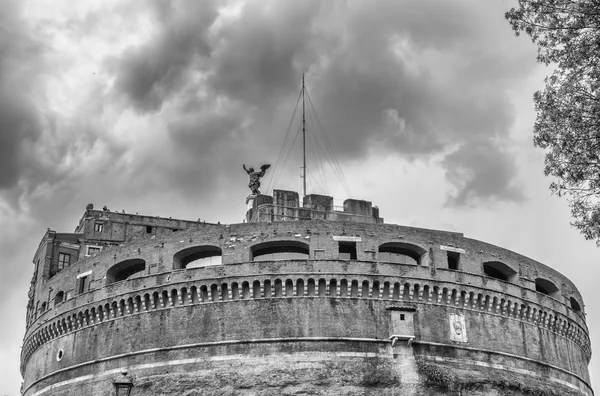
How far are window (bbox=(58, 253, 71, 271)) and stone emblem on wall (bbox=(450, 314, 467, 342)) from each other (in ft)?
68.2

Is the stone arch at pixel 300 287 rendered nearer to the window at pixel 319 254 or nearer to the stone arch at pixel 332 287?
the stone arch at pixel 332 287

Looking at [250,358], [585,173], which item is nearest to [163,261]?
[250,358]

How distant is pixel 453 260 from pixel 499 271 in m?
2.67

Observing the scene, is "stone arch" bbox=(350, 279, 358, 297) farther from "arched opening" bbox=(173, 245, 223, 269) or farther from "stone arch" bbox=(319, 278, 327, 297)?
"arched opening" bbox=(173, 245, 223, 269)

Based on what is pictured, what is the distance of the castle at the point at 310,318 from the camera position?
30.5 m

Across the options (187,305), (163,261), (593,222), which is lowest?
(593,222)

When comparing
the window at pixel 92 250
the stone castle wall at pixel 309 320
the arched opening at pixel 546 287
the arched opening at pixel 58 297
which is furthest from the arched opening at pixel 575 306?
the window at pixel 92 250

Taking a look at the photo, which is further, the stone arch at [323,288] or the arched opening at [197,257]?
the arched opening at [197,257]

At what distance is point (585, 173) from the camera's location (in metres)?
16.6

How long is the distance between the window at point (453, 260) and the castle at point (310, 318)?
9cm

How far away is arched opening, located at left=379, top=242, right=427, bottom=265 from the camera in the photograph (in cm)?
3338

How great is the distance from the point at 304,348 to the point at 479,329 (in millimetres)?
7021

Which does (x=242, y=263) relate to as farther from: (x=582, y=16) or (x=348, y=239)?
(x=582, y=16)

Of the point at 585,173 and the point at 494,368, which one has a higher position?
the point at 494,368
